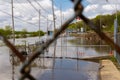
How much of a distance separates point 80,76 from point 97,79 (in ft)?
4.45

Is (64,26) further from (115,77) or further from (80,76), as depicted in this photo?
→ (80,76)

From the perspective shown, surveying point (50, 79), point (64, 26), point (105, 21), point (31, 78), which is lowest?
point (50, 79)

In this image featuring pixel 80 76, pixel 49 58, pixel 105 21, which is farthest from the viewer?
pixel 105 21

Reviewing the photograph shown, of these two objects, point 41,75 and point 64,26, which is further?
point 41,75

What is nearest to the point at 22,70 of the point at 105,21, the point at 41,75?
the point at 41,75

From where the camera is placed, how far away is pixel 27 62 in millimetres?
714

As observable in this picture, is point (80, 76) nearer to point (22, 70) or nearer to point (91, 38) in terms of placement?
point (22, 70)

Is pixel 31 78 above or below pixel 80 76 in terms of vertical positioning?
above

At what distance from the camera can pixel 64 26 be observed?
2.32ft

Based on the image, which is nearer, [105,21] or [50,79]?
[50,79]

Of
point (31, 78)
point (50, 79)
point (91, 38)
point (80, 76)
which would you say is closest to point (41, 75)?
point (50, 79)

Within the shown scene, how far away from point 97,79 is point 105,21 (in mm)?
34630

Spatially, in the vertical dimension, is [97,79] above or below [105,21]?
below

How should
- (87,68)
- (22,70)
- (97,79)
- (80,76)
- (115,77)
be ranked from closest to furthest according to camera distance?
(22,70) < (115,77) < (97,79) < (80,76) < (87,68)
